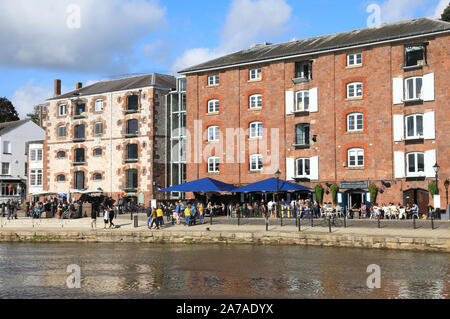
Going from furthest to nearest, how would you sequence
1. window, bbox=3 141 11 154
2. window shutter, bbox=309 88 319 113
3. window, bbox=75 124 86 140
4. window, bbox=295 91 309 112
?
window, bbox=3 141 11 154
window, bbox=75 124 86 140
window, bbox=295 91 309 112
window shutter, bbox=309 88 319 113

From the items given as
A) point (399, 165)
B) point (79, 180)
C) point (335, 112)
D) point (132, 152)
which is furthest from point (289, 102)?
point (79, 180)

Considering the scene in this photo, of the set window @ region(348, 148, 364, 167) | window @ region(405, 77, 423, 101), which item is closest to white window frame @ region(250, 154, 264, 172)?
window @ region(348, 148, 364, 167)

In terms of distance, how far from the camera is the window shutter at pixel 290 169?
4516 centimetres

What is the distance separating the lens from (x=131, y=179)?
56.7 meters

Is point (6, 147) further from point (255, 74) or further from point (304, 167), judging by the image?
point (304, 167)

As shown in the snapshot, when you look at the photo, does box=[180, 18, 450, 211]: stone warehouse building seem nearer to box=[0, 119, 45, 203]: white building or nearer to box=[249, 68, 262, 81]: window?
box=[249, 68, 262, 81]: window

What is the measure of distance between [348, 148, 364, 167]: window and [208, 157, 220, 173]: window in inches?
463

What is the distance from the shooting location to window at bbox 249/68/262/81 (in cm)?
4741

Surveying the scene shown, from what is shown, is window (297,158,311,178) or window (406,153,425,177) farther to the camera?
window (297,158,311,178)

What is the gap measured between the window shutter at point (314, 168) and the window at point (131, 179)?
65.0 ft

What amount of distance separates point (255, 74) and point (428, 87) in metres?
14.2

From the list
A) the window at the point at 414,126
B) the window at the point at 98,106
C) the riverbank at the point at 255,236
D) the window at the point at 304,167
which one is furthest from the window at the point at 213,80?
the window at the point at 414,126

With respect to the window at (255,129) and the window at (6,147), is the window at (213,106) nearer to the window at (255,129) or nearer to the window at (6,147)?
the window at (255,129)
